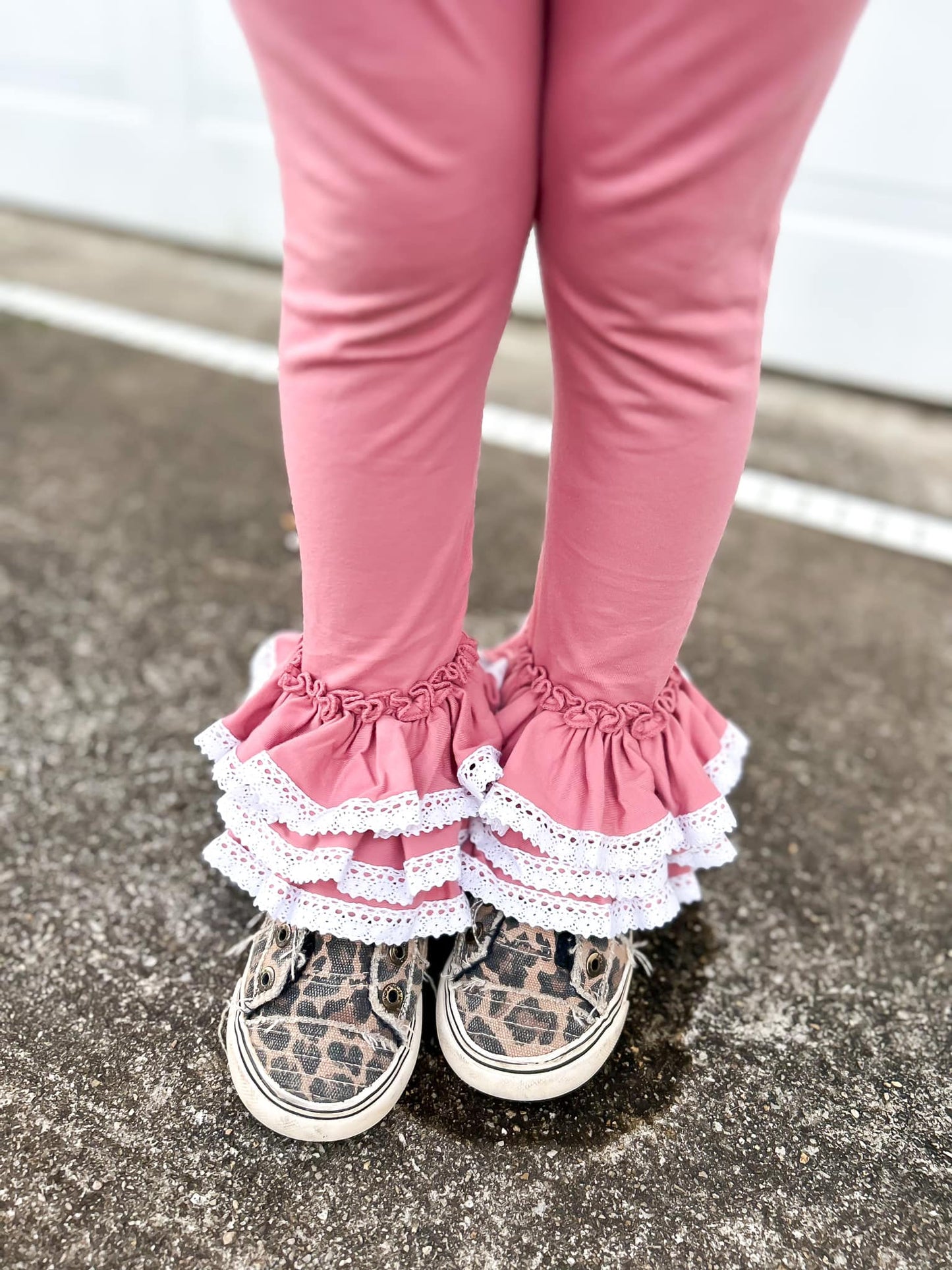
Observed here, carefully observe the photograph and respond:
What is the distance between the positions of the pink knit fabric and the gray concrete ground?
0.12 m

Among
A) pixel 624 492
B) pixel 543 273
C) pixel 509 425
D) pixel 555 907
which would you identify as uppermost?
pixel 543 273

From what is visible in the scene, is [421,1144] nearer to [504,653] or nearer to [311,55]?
[504,653]

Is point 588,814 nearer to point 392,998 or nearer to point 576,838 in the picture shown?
point 576,838

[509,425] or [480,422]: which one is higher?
[480,422]

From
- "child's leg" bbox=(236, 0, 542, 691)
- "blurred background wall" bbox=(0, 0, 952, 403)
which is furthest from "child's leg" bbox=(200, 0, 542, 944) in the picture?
"blurred background wall" bbox=(0, 0, 952, 403)

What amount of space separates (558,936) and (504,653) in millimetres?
236

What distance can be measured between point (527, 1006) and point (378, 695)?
25 centimetres

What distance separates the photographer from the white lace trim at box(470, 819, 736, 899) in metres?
0.70

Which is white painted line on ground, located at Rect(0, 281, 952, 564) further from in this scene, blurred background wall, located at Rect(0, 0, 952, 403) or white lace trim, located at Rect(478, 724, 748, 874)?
white lace trim, located at Rect(478, 724, 748, 874)

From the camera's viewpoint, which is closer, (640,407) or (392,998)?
(640,407)

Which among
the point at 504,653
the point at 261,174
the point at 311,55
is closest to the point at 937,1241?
the point at 504,653

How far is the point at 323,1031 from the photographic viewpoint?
674mm

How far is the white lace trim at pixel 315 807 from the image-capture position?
0.67 m

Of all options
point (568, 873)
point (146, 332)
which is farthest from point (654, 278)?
point (146, 332)
